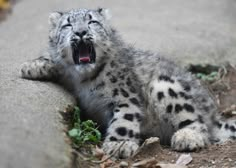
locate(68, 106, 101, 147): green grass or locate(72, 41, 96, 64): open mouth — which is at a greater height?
locate(72, 41, 96, 64): open mouth

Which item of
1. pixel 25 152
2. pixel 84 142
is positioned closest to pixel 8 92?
pixel 84 142


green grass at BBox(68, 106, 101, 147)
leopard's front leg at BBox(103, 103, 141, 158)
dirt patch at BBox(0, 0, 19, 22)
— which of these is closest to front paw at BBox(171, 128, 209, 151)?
leopard's front leg at BBox(103, 103, 141, 158)

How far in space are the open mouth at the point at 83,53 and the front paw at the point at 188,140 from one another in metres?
1.04

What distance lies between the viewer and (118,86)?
596 cm

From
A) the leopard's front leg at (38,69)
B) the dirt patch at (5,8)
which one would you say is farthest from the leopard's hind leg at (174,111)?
the dirt patch at (5,8)

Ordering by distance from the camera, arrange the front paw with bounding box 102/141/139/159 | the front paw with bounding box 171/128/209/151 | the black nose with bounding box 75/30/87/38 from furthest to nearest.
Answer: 1. the black nose with bounding box 75/30/87/38
2. the front paw with bounding box 171/128/209/151
3. the front paw with bounding box 102/141/139/159

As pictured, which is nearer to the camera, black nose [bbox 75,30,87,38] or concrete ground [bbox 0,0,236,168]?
concrete ground [bbox 0,0,236,168]

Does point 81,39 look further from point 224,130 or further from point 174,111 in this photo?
point 224,130

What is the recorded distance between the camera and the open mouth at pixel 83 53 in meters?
5.88

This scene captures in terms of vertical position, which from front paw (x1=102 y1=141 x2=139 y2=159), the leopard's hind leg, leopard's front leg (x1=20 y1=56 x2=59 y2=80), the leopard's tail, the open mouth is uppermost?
the open mouth

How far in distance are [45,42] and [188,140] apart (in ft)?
11.3

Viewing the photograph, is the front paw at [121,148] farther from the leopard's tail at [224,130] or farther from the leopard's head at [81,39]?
the leopard's tail at [224,130]

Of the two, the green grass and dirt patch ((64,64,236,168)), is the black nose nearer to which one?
the green grass

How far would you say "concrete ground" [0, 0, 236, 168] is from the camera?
13.8 ft
